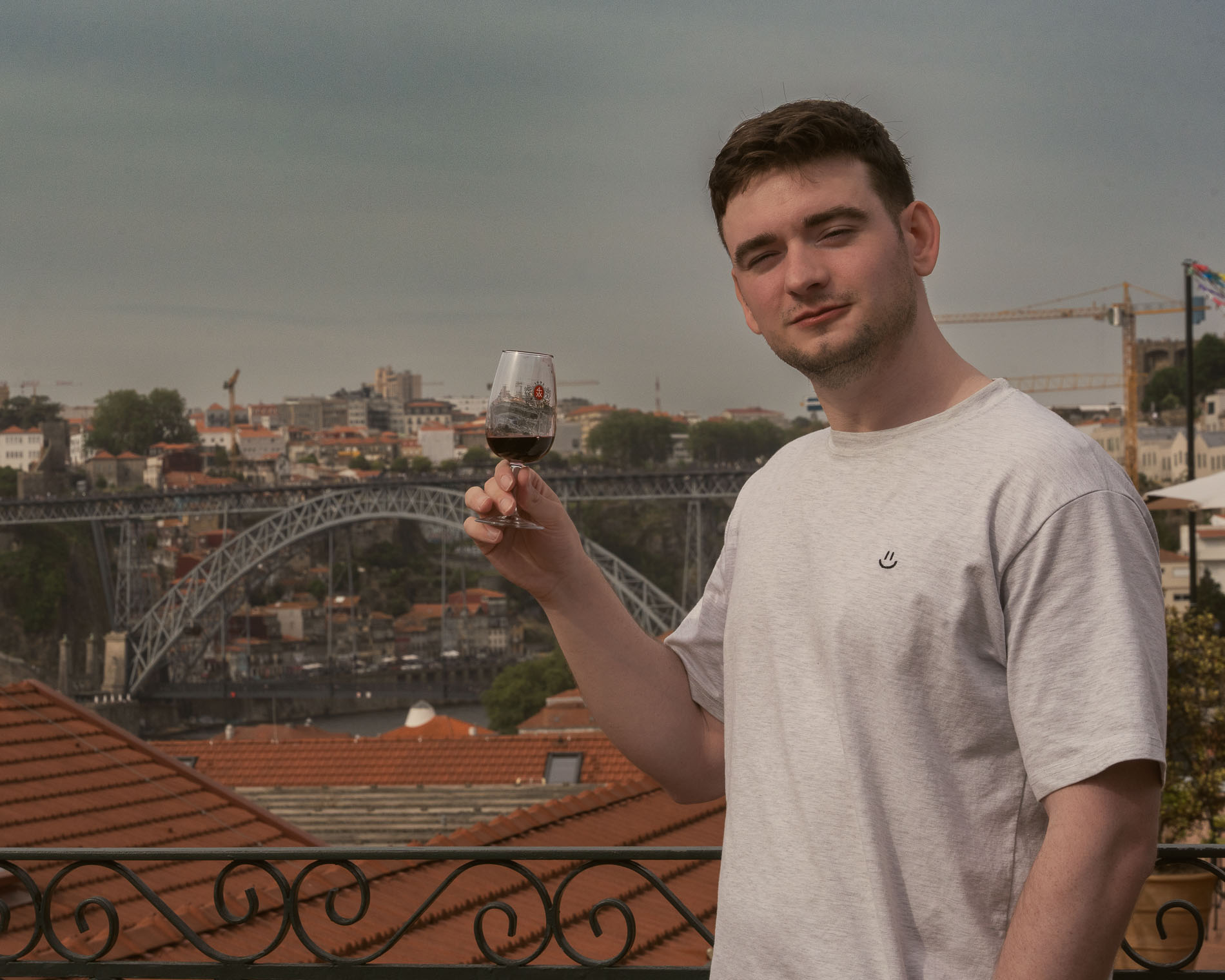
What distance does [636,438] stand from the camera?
56844 millimetres

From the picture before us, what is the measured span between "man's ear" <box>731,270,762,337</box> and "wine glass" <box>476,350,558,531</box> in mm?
224

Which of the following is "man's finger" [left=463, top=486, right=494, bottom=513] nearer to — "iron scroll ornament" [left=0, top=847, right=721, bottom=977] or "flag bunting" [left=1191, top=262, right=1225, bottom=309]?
"iron scroll ornament" [left=0, top=847, right=721, bottom=977]

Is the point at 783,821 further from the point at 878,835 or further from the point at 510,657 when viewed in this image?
the point at 510,657

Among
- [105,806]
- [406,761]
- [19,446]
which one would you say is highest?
[19,446]

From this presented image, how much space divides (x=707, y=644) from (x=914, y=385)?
0.32 meters

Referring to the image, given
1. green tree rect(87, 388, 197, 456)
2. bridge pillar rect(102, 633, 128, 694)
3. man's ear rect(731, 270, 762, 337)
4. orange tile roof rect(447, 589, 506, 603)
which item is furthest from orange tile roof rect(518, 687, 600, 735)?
green tree rect(87, 388, 197, 456)

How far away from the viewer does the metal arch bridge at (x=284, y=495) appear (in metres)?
35.7

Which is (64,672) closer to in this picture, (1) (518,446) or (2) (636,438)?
(2) (636,438)

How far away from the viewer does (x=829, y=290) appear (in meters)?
0.87

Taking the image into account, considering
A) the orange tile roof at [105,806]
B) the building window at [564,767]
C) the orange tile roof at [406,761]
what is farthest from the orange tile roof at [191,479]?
the orange tile roof at [105,806]

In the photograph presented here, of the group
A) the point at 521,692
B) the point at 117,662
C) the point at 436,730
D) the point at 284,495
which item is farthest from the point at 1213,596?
the point at 117,662

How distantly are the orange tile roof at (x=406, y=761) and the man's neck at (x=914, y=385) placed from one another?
10.2 meters

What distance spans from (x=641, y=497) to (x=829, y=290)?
3336 cm

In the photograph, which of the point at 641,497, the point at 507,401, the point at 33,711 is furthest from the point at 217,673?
the point at 507,401
